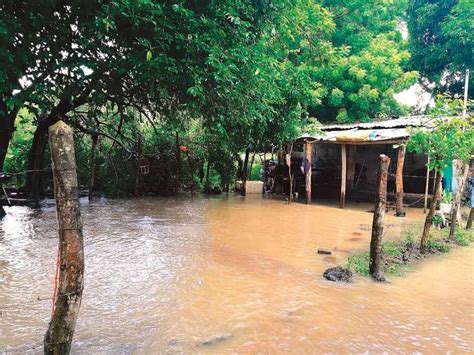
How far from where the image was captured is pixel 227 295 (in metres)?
5.47

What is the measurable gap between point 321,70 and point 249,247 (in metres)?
12.4

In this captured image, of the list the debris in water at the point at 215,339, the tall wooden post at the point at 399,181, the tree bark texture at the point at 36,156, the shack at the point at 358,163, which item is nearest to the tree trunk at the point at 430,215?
the shack at the point at 358,163

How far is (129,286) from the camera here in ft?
18.7

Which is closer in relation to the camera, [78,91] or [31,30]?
[31,30]

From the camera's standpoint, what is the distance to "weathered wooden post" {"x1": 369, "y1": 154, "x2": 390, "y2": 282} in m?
6.07

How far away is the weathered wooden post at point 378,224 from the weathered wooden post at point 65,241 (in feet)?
15.1

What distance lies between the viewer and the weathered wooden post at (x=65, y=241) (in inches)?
115

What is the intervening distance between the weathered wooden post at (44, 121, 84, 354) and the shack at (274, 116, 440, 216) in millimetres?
10268

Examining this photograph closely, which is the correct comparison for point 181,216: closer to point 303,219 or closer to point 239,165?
point 303,219

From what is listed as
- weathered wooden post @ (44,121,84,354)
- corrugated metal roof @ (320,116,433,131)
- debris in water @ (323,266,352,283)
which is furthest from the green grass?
weathered wooden post @ (44,121,84,354)

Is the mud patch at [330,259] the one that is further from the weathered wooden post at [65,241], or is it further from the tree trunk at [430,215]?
the weathered wooden post at [65,241]

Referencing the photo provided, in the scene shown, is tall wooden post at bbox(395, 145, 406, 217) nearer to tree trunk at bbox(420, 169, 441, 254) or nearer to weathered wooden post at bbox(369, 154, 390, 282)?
tree trunk at bbox(420, 169, 441, 254)

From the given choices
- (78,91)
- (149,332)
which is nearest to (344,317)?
(149,332)

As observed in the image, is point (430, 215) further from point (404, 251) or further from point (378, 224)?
point (378, 224)
